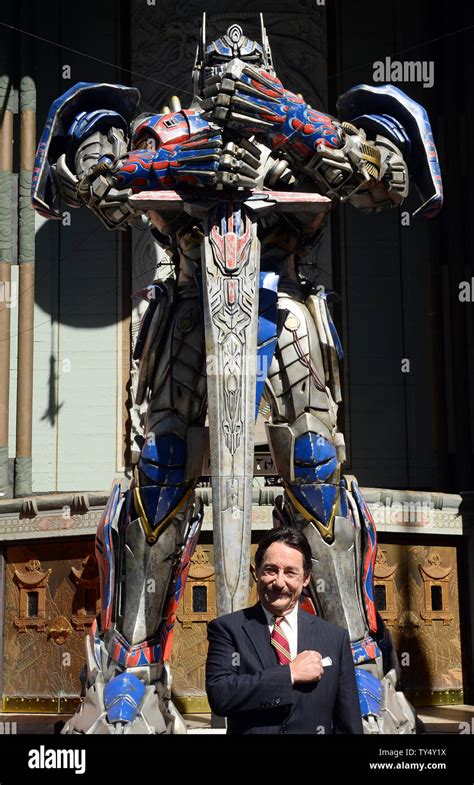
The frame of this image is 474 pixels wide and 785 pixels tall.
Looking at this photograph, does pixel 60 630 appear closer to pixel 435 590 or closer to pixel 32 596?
pixel 32 596

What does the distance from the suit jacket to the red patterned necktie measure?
15mm

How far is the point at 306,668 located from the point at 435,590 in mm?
7798

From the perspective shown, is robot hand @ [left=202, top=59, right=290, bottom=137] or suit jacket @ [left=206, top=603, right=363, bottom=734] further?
robot hand @ [left=202, top=59, right=290, bottom=137]

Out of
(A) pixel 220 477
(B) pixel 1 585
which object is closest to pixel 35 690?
(B) pixel 1 585

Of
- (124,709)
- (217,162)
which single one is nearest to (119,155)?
(217,162)

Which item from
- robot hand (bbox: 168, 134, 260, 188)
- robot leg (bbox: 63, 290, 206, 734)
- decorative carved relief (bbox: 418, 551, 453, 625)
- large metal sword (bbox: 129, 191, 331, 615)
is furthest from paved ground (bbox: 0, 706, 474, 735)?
robot hand (bbox: 168, 134, 260, 188)

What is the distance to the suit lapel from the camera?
3.15m

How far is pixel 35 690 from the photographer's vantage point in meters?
10.3

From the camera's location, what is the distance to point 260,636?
3.19 m

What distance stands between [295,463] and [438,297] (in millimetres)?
6973

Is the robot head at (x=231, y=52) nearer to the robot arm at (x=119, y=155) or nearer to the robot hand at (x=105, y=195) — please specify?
the robot arm at (x=119, y=155)

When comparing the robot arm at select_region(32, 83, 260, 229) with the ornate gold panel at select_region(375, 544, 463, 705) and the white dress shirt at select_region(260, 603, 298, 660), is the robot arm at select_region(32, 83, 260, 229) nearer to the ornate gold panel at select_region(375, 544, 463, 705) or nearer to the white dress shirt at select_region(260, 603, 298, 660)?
the white dress shirt at select_region(260, 603, 298, 660)
